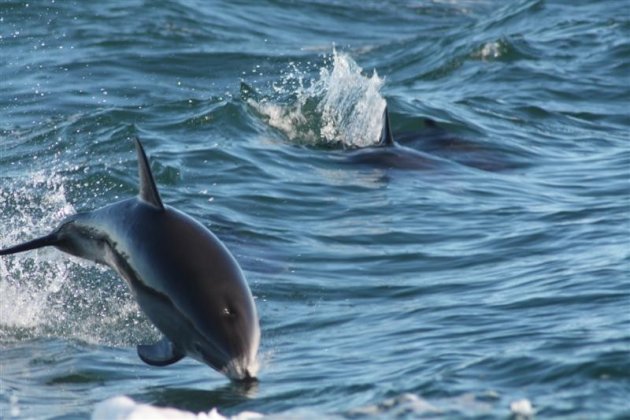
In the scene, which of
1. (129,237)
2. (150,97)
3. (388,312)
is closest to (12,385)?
(129,237)

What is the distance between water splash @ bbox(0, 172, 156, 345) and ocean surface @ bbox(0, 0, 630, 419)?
24 mm

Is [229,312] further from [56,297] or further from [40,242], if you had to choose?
[56,297]

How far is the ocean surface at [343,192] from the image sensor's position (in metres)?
7.58

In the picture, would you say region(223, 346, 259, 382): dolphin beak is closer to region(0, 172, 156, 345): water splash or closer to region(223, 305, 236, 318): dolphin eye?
region(223, 305, 236, 318): dolphin eye

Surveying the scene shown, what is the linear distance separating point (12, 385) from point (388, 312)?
232 cm

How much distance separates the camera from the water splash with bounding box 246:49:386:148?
50.3ft

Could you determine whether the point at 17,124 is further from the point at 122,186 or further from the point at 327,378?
the point at 327,378

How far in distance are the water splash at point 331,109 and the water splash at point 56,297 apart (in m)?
3.92

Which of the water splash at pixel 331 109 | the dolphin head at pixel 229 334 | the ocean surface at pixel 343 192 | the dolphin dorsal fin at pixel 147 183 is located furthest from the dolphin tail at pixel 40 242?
the water splash at pixel 331 109

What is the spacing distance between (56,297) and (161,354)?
2.73 m

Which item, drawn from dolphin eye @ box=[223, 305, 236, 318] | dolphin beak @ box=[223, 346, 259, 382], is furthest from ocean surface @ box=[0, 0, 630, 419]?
dolphin eye @ box=[223, 305, 236, 318]

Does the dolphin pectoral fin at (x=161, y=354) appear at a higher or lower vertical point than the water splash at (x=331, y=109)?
higher

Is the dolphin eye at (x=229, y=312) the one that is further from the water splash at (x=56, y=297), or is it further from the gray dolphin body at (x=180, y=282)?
the water splash at (x=56, y=297)

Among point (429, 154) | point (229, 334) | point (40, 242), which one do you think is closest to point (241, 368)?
point (229, 334)
